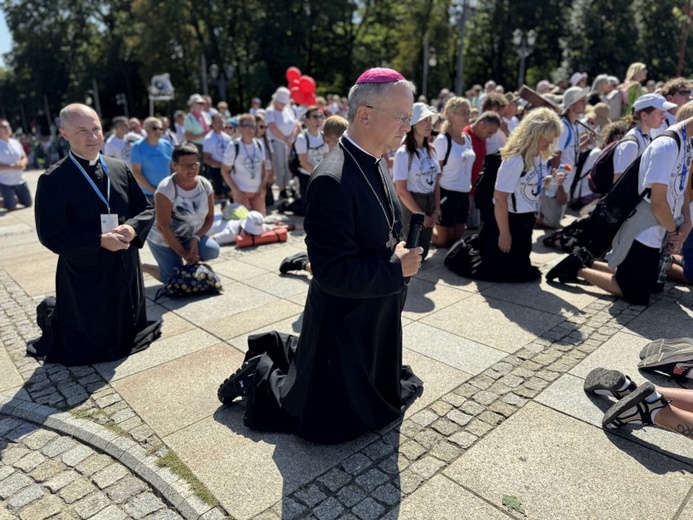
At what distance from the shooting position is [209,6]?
33.8 metres

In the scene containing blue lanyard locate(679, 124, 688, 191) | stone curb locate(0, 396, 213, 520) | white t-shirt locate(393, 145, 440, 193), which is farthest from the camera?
white t-shirt locate(393, 145, 440, 193)

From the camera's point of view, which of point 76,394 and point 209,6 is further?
point 209,6

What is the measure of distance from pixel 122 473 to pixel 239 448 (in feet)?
2.08

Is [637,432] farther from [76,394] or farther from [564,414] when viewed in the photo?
[76,394]

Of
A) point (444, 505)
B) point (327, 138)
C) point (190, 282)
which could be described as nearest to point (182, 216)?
point (190, 282)

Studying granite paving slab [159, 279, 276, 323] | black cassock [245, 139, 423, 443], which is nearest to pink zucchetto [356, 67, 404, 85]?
black cassock [245, 139, 423, 443]

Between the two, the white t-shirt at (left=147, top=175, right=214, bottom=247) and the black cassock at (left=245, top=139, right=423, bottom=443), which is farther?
the white t-shirt at (left=147, top=175, right=214, bottom=247)

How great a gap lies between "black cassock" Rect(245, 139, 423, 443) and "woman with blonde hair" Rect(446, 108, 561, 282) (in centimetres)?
272

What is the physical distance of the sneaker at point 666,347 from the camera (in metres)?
3.62

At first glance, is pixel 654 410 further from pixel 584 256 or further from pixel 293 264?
pixel 293 264

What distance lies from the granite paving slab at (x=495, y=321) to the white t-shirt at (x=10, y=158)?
1047 cm

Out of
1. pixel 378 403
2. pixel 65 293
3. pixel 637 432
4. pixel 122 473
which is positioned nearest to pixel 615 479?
pixel 637 432

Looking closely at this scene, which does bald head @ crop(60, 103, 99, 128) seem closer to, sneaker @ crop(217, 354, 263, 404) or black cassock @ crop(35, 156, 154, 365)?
black cassock @ crop(35, 156, 154, 365)

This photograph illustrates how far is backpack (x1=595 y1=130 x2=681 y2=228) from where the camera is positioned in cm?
472
